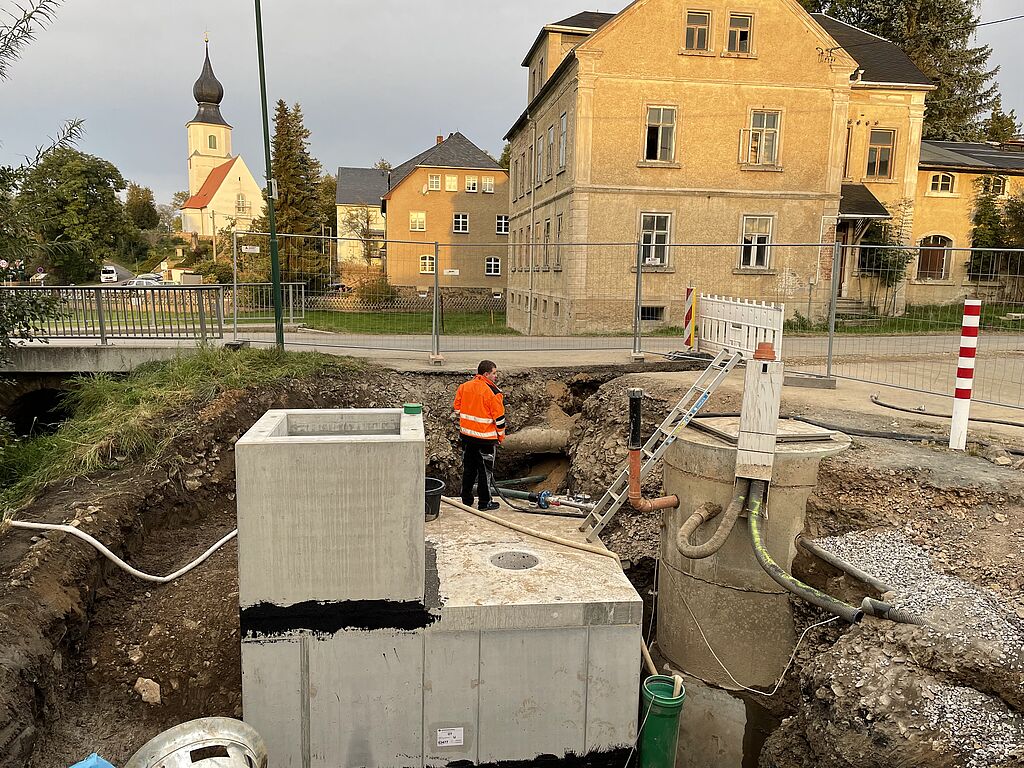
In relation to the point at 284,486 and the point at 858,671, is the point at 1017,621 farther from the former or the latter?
the point at 284,486

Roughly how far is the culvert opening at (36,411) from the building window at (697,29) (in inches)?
761

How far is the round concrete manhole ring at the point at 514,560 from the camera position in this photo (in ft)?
19.5

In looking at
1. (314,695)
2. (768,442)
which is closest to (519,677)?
(314,695)

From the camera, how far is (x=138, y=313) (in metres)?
13.2

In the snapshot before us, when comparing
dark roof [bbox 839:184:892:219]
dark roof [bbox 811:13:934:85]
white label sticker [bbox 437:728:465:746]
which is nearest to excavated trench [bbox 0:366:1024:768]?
white label sticker [bbox 437:728:465:746]

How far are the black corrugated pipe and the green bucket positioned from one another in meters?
1.25

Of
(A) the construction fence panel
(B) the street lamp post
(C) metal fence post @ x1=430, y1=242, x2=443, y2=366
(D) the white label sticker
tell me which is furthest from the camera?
(C) metal fence post @ x1=430, y1=242, x2=443, y2=366

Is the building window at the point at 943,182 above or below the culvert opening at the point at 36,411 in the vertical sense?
above

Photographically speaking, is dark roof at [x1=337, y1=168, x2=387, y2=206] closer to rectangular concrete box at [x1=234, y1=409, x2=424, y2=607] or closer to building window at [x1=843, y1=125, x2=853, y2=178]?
building window at [x1=843, y1=125, x2=853, y2=178]

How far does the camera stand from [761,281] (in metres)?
21.5

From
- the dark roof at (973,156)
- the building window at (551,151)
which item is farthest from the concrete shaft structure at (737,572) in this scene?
the dark roof at (973,156)

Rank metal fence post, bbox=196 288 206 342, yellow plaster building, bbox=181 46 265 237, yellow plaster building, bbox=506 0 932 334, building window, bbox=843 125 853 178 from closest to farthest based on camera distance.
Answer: metal fence post, bbox=196 288 206 342, yellow plaster building, bbox=506 0 932 334, building window, bbox=843 125 853 178, yellow plaster building, bbox=181 46 265 237

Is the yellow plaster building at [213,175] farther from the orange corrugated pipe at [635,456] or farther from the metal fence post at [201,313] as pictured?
the orange corrugated pipe at [635,456]

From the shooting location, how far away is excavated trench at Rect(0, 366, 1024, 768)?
16.1 ft
